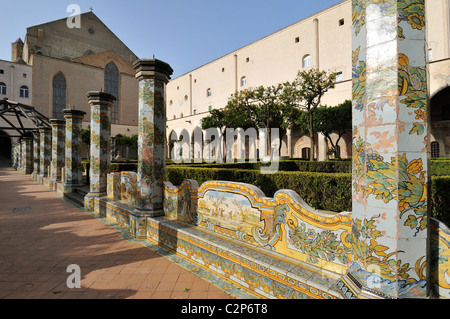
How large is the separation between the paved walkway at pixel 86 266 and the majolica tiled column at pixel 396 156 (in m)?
1.66

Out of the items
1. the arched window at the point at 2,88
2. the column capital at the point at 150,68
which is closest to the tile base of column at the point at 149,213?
the column capital at the point at 150,68

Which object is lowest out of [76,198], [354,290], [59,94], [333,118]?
[76,198]

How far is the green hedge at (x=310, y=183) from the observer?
5.51m

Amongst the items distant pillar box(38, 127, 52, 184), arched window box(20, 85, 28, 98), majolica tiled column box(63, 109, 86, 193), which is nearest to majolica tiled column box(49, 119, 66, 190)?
majolica tiled column box(63, 109, 86, 193)

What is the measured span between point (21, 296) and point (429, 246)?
3.96 m

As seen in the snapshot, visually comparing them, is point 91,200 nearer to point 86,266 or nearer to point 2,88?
point 86,266

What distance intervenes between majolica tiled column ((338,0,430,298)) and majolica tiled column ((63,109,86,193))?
9.80 meters

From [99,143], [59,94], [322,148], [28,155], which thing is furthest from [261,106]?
[59,94]

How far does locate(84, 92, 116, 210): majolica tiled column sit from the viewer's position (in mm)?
6688

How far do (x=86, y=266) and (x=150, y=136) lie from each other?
233cm

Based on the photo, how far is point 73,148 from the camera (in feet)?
29.5

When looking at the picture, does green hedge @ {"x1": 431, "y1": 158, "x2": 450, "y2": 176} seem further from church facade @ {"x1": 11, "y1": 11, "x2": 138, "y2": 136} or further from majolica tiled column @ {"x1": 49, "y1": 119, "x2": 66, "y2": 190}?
church facade @ {"x1": 11, "y1": 11, "x2": 138, "y2": 136}

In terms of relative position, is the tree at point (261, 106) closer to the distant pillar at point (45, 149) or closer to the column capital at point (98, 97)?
the column capital at point (98, 97)
